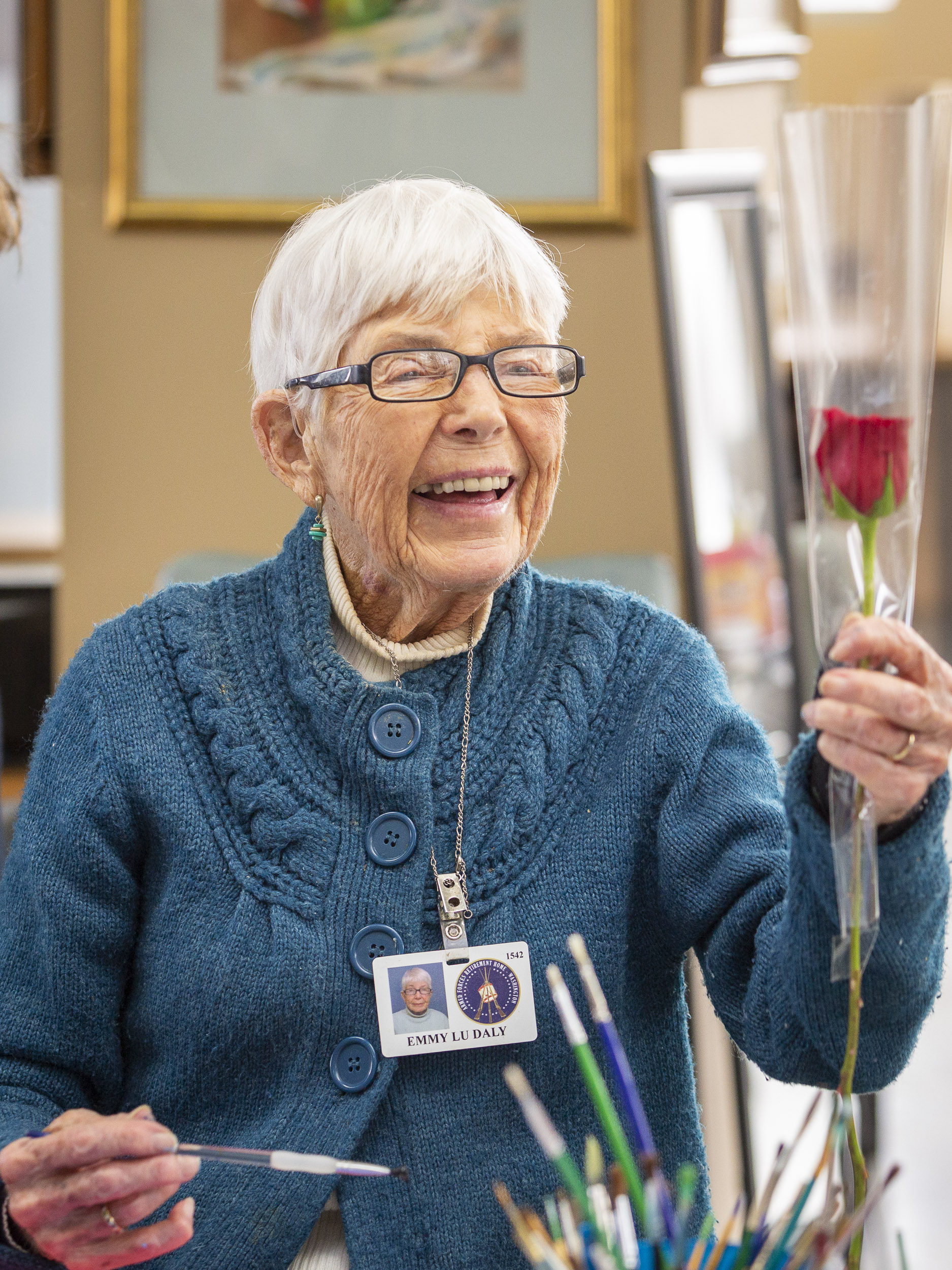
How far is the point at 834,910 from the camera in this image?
856 millimetres

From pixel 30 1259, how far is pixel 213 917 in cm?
29

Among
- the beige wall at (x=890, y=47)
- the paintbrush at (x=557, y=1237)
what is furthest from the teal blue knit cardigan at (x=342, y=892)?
the beige wall at (x=890, y=47)

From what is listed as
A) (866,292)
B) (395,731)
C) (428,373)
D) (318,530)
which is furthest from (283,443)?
(866,292)

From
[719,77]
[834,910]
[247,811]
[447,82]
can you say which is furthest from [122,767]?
[719,77]

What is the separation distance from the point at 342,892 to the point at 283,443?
0.43 m

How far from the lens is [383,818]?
3.69 feet

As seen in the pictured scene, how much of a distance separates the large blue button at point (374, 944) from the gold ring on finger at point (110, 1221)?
11.3 inches

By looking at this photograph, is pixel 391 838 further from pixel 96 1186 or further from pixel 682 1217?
pixel 682 1217

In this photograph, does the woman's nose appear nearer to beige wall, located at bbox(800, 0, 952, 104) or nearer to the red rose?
the red rose

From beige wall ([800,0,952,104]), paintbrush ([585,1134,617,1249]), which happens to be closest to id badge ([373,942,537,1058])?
paintbrush ([585,1134,617,1249])

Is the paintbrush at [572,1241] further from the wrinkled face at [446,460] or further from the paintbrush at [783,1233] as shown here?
the wrinkled face at [446,460]

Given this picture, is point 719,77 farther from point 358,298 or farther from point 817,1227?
point 817,1227

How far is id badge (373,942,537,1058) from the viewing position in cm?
106

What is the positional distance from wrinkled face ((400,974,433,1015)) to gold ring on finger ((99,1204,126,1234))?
11.2 inches
